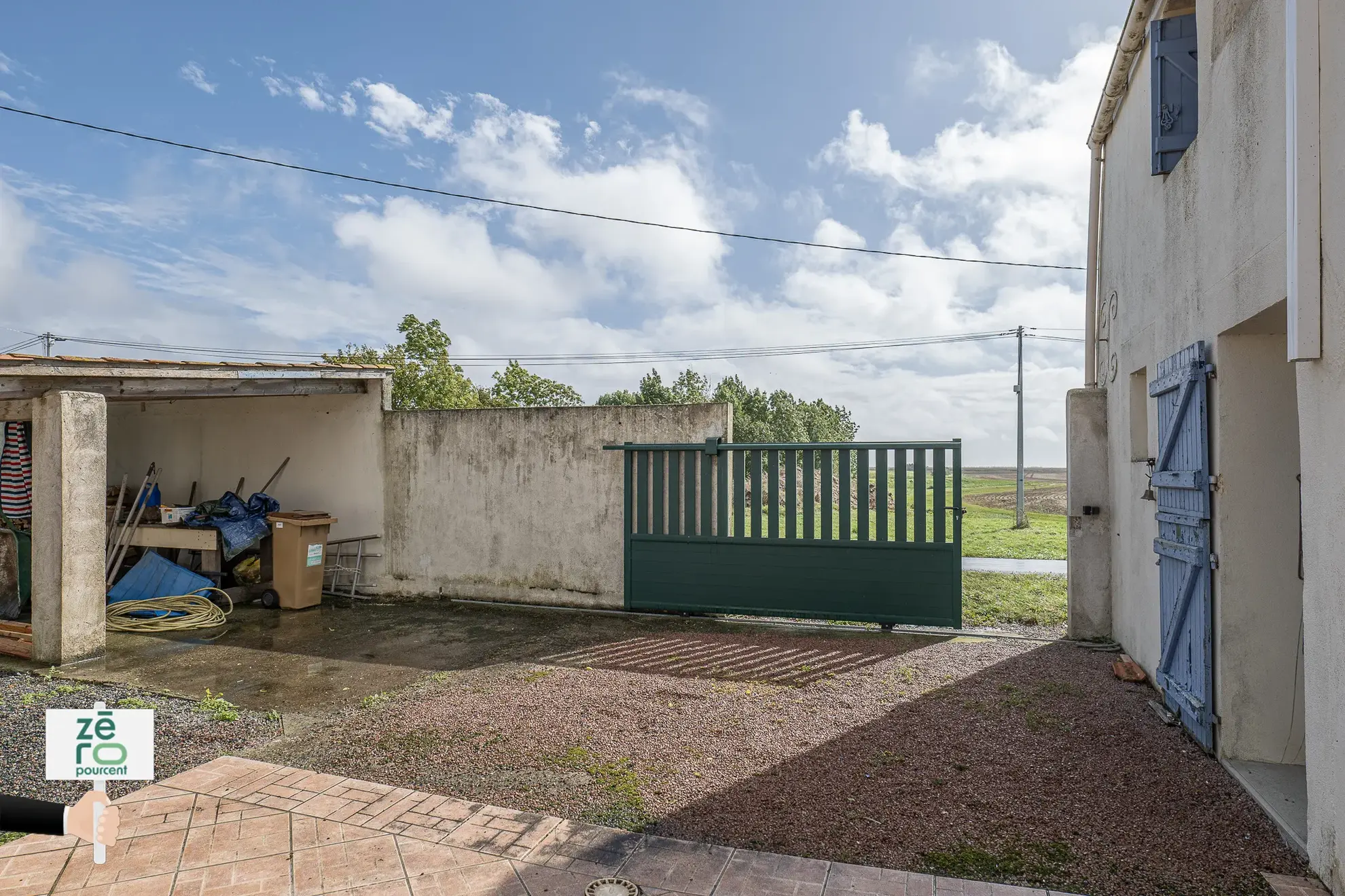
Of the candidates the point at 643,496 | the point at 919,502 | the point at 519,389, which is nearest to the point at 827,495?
the point at 919,502

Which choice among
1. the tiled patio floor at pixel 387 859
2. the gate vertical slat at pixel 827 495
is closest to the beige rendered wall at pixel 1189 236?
the gate vertical slat at pixel 827 495

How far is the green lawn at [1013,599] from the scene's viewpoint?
7.47 meters

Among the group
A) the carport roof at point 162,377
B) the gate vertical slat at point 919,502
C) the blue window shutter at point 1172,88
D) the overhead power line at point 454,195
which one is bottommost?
the gate vertical slat at point 919,502

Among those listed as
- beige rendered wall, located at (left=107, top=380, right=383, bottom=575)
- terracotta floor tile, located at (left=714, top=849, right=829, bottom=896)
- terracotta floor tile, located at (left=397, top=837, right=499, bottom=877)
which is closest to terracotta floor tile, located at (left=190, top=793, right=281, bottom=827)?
terracotta floor tile, located at (left=397, top=837, right=499, bottom=877)

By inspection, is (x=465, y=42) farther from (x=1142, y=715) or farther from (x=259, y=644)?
(x=1142, y=715)

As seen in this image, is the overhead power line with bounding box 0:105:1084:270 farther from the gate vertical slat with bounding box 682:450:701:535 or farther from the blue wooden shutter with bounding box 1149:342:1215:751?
the blue wooden shutter with bounding box 1149:342:1215:751

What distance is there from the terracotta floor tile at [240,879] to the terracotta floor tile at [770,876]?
1.61 metres

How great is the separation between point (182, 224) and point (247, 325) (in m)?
9.49

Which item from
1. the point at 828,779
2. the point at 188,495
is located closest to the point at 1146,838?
the point at 828,779

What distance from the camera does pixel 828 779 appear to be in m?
3.74

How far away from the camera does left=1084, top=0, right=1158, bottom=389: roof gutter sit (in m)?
5.54

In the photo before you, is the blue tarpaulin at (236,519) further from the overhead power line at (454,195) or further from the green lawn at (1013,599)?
the green lawn at (1013,599)

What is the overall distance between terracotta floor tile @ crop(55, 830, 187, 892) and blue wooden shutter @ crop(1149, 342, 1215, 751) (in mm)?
4955

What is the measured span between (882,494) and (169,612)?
7344mm
